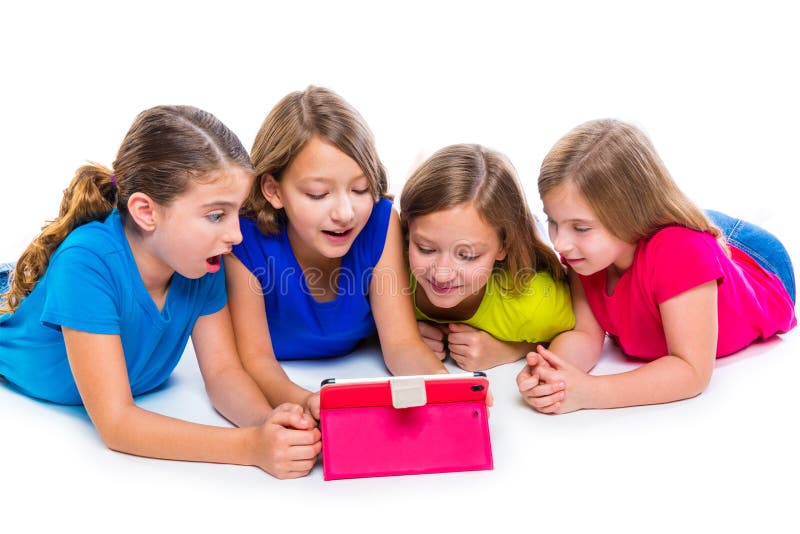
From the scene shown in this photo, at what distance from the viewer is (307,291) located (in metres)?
1.81

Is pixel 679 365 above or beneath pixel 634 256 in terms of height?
beneath

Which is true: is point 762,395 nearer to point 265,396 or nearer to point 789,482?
point 789,482

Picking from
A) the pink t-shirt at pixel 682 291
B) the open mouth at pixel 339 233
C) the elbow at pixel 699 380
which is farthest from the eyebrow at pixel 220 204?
the elbow at pixel 699 380

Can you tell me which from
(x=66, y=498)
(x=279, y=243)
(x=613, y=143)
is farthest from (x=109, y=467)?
(x=613, y=143)

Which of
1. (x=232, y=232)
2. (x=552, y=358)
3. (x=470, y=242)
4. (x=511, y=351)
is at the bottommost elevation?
(x=511, y=351)

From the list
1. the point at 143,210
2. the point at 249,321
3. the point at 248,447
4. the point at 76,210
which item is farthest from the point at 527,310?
the point at 76,210

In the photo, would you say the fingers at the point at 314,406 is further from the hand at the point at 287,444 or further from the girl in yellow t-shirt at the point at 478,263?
the girl in yellow t-shirt at the point at 478,263

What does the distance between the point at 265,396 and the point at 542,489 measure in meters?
0.57

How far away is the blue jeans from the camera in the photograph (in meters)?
2.08

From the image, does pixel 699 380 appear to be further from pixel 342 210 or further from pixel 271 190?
pixel 271 190

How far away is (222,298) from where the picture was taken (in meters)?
1.67

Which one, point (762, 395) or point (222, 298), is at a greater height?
point (222, 298)

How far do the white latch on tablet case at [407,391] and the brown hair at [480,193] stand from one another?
41cm

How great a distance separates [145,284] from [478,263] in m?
0.64
